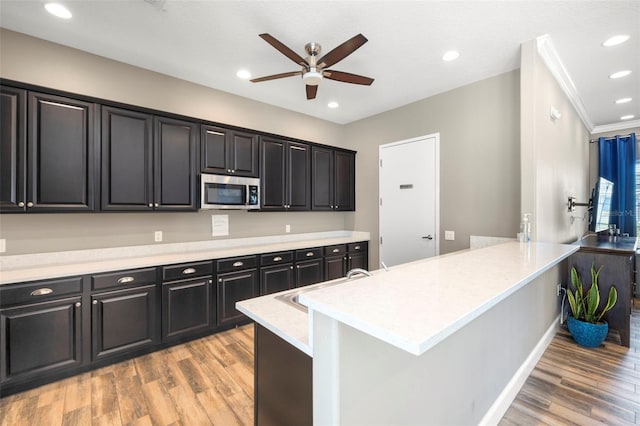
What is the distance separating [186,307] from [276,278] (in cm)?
106

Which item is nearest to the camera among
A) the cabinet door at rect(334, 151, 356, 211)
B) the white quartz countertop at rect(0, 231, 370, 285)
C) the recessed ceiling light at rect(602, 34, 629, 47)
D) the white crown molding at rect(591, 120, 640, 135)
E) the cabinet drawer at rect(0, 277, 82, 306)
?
the cabinet drawer at rect(0, 277, 82, 306)

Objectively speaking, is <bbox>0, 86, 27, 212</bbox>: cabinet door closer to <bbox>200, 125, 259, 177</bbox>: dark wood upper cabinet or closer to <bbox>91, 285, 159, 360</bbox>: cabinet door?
<bbox>91, 285, 159, 360</bbox>: cabinet door

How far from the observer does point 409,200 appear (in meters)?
4.00

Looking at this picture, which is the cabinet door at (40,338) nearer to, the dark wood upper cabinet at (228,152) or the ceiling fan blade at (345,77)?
the dark wood upper cabinet at (228,152)

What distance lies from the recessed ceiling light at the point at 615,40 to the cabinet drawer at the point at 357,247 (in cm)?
345

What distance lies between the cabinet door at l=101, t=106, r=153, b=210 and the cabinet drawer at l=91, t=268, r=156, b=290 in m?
0.62

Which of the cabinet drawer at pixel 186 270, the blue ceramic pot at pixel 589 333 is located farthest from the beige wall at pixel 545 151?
the cabinet drawer at pixel 186 270

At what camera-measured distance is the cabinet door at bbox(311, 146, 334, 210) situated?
13.9ft

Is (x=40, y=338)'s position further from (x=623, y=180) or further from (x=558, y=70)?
(x=623, y=180)

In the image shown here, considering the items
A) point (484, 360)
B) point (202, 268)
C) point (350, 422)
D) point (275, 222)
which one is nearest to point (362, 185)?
point (275, 222)

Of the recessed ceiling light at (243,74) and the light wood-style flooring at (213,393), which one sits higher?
the recessed ceiling light at (243,74)

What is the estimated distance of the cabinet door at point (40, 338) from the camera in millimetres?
1983

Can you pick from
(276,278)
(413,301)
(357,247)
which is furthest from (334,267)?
(413,301)

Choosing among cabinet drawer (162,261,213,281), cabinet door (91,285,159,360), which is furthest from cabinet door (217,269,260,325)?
cabinet door (91,285,159,360)
